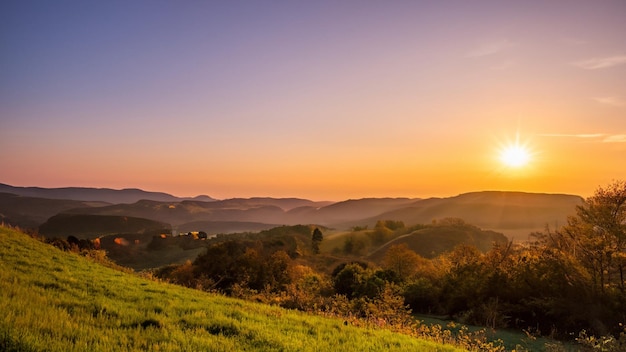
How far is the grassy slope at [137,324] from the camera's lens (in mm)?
6441

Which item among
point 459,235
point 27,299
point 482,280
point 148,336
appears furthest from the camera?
point 459,235

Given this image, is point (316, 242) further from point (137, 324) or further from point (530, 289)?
point (137, 324)

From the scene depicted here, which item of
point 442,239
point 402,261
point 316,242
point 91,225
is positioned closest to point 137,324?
point 402,261

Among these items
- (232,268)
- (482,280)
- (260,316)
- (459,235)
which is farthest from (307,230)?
(260,316)

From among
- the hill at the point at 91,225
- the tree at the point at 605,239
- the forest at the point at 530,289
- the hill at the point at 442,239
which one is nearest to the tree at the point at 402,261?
the forest at the point at 530,289

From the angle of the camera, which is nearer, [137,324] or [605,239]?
[137,324]

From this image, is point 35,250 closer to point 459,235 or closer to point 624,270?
point 624,270

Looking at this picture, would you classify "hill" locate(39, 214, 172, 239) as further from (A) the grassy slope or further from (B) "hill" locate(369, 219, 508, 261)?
(A) the grassy slope

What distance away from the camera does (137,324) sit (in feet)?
26.9

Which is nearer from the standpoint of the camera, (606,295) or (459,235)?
(606,295)

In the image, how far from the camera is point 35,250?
18.5 meters

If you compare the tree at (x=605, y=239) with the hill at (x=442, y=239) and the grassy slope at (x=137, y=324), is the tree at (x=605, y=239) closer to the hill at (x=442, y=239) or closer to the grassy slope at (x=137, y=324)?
the grassy slope at (x=137, y=324)

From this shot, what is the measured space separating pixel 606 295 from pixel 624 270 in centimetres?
187

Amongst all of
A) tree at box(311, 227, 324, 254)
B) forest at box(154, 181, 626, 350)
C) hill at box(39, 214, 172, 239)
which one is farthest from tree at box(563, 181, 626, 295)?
hill at box(39, 214, 172, 239)
